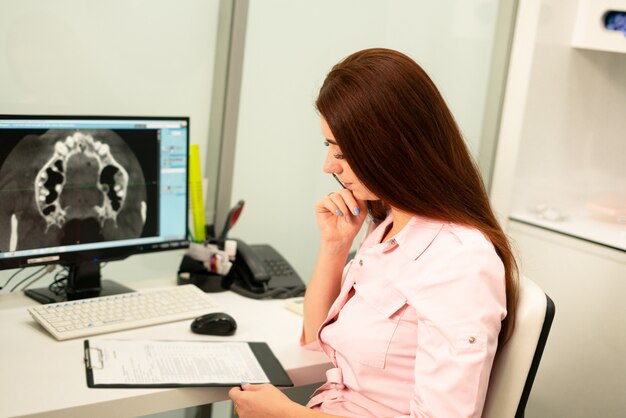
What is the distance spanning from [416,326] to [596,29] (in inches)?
66.5

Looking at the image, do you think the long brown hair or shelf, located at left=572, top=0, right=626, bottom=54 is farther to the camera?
shelf, located at left=572, top=0, right=626, bottom=54

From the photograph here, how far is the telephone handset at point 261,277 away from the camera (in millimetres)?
2008

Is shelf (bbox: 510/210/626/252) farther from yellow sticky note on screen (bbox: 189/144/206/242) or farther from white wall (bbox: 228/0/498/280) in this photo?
yellow sticky note on screen (bbox: 189/144/206/242)

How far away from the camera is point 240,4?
7.14 feet

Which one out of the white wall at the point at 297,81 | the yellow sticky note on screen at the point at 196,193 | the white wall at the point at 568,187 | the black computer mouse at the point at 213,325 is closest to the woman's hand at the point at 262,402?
the black computer mouse at the point at 213,325

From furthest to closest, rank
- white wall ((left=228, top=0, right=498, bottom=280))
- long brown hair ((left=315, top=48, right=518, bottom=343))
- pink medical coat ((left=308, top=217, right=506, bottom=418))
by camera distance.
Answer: white wall ((left=228, top=0, right=498, bottom=280))
long brown hair ((left=315, top=48, right=518, bottom=343))
pink medical coat ((left=308, top=217, right=506, bottom=418))

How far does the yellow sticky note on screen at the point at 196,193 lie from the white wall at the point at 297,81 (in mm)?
236

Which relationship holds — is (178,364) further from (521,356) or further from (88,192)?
(521,356)

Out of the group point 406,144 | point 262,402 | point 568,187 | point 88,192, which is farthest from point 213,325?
point 568,187

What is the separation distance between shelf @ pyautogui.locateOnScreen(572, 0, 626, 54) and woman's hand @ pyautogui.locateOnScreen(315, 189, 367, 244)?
4.32ft

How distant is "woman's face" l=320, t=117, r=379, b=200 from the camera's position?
1476 mm

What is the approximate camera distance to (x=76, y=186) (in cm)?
179

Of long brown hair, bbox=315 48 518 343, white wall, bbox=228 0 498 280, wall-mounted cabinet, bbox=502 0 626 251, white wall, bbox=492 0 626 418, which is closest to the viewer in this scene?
long brown hair, bbox=315 48 518 343

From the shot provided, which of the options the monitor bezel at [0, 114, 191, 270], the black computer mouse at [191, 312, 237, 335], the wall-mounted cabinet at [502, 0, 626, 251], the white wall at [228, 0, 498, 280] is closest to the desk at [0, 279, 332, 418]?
the black computer mouse at [191, 312, 237, 335]
